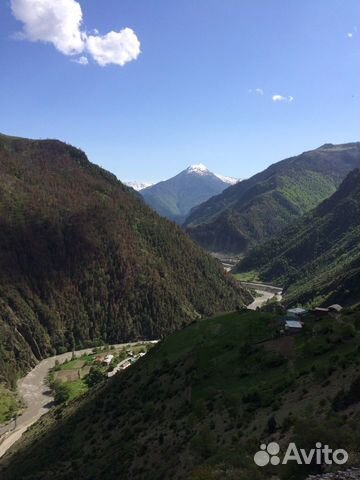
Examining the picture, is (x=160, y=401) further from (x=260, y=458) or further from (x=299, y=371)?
(x=260, y=458)

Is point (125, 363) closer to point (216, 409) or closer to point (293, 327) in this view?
point (293, 327)

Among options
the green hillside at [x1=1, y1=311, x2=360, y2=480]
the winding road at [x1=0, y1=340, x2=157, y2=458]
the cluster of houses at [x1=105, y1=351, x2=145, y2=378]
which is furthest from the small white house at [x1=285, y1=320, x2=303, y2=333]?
the cluster of houses at [x1=105, y1=351, x2=145, y2=378]

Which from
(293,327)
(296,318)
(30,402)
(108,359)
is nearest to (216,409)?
(293,327)

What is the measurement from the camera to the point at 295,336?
61344mm

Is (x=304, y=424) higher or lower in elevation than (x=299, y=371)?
higher

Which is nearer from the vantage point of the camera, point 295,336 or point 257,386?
point 257,386

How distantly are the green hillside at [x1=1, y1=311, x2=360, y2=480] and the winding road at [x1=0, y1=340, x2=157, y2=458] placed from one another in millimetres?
34421

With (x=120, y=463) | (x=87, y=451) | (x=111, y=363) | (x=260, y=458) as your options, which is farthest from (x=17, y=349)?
(x=260, y=458)

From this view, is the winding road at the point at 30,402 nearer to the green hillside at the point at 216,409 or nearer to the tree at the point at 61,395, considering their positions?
the tree at the point at 61,395

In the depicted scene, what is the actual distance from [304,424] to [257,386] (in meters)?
21.0

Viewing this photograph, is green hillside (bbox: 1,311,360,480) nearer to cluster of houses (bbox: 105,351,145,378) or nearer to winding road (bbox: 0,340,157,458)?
winding road (bbox: 0,340,157,458)

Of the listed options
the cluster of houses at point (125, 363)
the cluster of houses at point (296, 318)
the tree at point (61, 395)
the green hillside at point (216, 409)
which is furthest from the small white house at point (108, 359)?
the cluster of houses at point (296, 318)

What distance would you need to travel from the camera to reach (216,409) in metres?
48.2

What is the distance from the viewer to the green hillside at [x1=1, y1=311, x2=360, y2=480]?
106 ft
